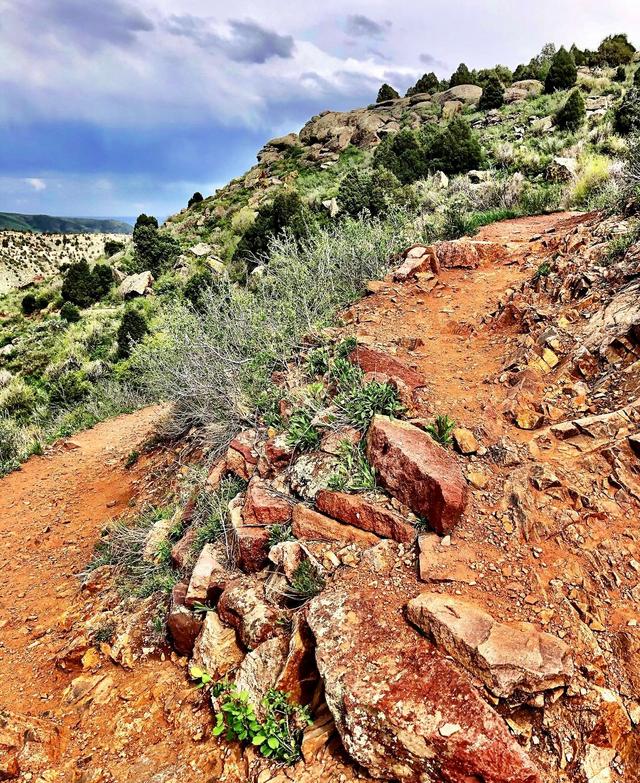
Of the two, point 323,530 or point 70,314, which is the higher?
point 323,530

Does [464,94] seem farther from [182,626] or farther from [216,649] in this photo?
[216,649]

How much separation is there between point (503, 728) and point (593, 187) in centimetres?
1116

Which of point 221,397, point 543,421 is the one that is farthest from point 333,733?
point 221,397

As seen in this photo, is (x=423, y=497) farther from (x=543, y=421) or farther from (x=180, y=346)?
(x=180, y=346)

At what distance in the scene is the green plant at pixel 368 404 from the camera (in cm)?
419

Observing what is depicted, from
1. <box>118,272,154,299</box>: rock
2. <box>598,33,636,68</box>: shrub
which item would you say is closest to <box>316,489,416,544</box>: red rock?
<box>118,272,154,299</box>: rock

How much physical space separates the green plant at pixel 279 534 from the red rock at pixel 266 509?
0.26ft

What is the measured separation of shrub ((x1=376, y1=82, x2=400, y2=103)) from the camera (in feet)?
122

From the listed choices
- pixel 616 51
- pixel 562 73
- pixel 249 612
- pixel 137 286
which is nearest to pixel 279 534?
pixel 249 612

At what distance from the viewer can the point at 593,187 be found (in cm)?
1024

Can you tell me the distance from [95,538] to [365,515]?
4442 mm

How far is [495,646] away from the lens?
7.90ft

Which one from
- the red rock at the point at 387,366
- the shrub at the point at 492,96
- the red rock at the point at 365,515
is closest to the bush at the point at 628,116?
the shrub at the point at 492,96

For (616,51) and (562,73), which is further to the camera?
(616,51)
